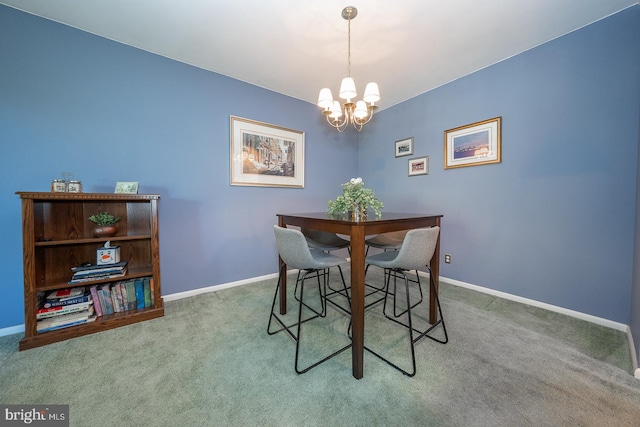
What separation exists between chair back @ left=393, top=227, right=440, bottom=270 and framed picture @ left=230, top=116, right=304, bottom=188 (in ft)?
6.68

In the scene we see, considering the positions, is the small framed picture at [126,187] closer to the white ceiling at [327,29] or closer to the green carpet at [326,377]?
the green carpet at [326,377]

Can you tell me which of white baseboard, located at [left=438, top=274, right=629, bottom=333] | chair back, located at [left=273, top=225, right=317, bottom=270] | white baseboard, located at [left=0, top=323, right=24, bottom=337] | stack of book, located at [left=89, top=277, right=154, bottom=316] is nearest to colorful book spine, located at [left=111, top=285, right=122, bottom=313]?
stack of book, located at [left=89, top=277, right=154, bottom=316]

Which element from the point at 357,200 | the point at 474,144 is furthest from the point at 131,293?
the point at 474,144

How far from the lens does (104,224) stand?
1870 millimetres

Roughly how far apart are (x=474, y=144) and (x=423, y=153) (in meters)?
0.60

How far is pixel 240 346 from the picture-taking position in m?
1.55

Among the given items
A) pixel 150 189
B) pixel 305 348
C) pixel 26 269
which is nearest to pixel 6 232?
pixel 26 269

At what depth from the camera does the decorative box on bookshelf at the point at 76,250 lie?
4.98 feet

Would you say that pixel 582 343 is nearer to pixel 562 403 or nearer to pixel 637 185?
pixel 562 403

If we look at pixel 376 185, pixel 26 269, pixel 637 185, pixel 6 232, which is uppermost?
pixel 376 185

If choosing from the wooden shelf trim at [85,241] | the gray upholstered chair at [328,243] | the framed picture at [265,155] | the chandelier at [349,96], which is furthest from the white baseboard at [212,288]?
the chandelier at [349,96]

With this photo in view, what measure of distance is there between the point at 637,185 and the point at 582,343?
4.01 feet

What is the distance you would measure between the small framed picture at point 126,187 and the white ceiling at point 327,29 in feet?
4.32

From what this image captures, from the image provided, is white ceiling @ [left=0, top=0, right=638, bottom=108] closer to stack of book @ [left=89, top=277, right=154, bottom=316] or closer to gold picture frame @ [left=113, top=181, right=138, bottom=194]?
gold picture frame @ [left=113, top=181, right=138, bottom=194]
